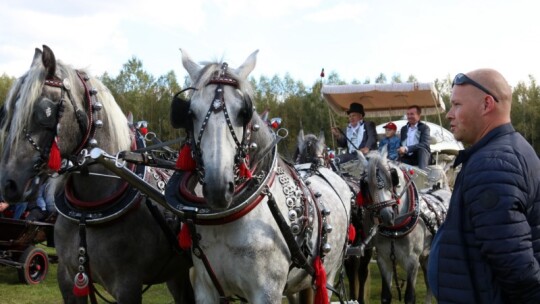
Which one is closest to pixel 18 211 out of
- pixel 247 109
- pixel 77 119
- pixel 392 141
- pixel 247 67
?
pixel 392 141

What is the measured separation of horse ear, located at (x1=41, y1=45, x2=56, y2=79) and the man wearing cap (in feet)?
15.6

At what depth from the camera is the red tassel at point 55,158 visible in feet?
10.3

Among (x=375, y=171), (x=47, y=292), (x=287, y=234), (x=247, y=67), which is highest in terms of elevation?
(x=247, y=67)

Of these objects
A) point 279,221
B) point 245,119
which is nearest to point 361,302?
point 279,221

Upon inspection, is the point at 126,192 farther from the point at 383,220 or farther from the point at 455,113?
the point at 383,220

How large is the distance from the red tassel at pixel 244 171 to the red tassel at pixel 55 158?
3.48 ft

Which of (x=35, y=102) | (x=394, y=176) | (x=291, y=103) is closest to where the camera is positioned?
(x=35, y=102)

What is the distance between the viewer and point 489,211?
6.19ft

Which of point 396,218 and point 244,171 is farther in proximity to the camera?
point 396,218

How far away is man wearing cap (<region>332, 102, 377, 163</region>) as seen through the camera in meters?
7.67

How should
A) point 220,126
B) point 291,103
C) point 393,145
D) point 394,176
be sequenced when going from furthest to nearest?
point 291,103 < point 393,145 < point 394,176 < point 220,126

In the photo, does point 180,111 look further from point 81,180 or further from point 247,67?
point 81,180

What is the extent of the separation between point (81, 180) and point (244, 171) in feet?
4.01

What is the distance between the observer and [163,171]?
4090mm
